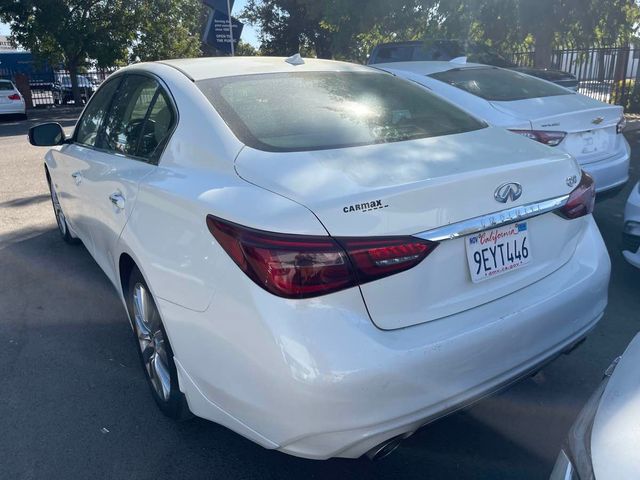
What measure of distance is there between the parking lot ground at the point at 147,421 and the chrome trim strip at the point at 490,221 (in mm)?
704

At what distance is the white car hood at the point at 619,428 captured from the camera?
57.4 inches

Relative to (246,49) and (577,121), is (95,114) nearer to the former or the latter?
(577,121)

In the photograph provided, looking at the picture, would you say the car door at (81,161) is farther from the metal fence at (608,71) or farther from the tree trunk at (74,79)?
the tree trunk at (74,79)

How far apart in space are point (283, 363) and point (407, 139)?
123 centimetres

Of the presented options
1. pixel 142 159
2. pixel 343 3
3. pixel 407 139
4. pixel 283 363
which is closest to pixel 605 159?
pixel 407 139

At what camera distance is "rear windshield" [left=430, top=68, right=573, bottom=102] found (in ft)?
18.6

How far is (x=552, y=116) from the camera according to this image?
5152 mm

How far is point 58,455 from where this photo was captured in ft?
9.54

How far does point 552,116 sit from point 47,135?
12.7 feet

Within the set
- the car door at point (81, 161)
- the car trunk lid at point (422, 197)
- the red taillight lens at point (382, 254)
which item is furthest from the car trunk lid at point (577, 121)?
the red taillight lens at point (382, 254)

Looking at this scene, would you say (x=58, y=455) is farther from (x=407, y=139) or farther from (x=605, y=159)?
(x=605, y=159)

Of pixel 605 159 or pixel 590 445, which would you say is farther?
pixel 605 159

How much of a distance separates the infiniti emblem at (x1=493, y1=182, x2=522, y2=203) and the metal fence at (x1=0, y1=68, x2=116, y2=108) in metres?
30.9

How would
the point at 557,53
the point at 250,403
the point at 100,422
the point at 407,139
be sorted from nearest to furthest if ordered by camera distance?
the point at 250,403 < the point at 407,139 < the point at 100,422 < the point at 557,53
